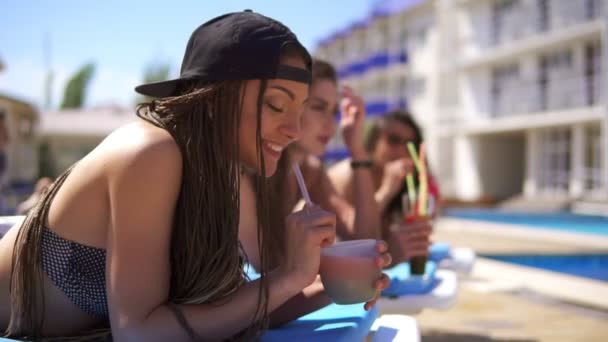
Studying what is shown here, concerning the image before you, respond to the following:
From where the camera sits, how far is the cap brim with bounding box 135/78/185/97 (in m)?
1.43

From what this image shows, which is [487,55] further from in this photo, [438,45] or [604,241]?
[604,241]

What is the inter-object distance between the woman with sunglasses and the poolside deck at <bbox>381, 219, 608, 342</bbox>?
43 cm

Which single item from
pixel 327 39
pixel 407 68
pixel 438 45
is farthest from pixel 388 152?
pixel 327 39

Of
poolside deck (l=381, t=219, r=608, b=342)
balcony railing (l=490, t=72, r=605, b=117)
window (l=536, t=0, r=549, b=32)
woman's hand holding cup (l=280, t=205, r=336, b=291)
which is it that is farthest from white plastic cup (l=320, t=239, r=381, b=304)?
window (l=536, t=0, r=549, b=32)

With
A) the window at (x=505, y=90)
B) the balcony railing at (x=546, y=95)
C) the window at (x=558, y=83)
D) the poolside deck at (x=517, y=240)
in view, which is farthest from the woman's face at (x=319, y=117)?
the window at (x=505, y=90)

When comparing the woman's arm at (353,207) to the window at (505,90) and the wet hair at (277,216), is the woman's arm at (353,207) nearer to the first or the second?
the wet hair at (277,216)

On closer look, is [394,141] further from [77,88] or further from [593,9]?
[77,88]

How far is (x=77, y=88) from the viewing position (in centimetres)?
5456

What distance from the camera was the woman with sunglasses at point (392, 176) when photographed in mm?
2992

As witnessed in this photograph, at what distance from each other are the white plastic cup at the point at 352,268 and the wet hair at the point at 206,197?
7.5 inches

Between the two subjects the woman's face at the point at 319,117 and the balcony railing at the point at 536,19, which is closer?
the woman's face at the point at 319,117

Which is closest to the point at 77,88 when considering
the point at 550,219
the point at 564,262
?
the point at 550,219

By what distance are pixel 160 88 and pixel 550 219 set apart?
61.7ft

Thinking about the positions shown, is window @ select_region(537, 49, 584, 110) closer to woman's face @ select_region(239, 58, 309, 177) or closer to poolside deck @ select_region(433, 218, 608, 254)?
poolside deck @ select_region(433, 218, 608, 254)
